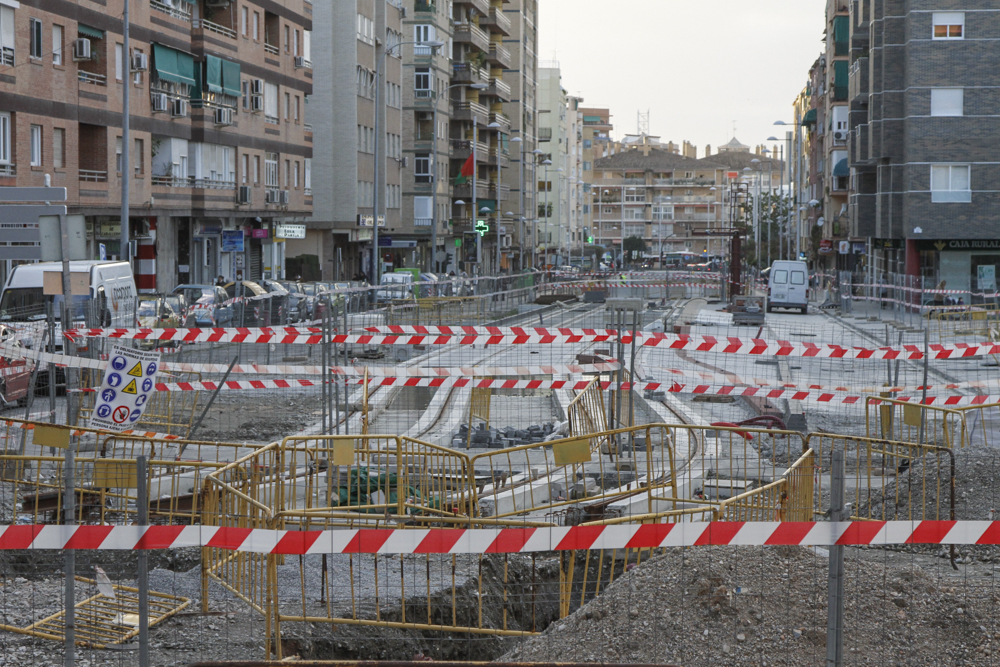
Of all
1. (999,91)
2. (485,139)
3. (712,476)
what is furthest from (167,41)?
(485,139)

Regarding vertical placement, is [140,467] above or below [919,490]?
above

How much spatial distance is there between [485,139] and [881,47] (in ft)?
137

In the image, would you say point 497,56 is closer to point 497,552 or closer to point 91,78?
point 91,78

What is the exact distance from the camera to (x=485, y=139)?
95000mm

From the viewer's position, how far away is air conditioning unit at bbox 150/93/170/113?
4275 cm

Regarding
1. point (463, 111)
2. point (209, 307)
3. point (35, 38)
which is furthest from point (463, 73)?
point (209, 307)

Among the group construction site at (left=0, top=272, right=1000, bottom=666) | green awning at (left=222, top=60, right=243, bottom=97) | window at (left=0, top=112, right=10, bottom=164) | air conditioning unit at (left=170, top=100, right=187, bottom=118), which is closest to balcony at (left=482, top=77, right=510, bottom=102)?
green awning at (left=222, top=60, right=243, bottom=97)

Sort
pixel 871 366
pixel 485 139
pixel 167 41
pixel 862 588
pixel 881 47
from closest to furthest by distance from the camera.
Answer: pixel 862 588, pixel 871 366, pixel 167 41, pixel 881 47, pixel 485 139

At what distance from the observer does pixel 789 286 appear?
50.5 meters

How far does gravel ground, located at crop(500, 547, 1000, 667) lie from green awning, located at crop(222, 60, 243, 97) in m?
43.6

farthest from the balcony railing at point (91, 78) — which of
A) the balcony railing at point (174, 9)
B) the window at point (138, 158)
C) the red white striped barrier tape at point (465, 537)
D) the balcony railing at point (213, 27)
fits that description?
the red white striped barrier tape at point (465, 537)

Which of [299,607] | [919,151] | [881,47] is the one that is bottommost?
[299,607]

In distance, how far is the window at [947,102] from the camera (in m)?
52.4

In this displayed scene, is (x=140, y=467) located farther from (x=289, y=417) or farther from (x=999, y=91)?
(x=999, y=91)
